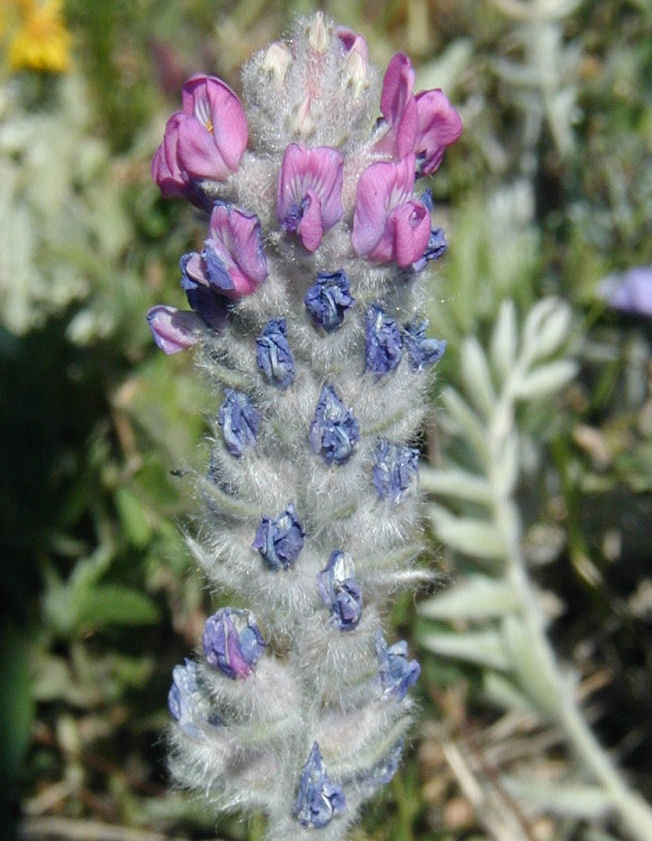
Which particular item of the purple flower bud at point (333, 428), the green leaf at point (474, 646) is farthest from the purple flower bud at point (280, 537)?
the green leaf at point (474, 646)

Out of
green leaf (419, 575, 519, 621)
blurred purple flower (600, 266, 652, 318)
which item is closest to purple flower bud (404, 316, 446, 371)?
green leaf (419, 575, 519, 621)

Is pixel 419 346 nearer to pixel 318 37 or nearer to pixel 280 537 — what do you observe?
pixel 280 537

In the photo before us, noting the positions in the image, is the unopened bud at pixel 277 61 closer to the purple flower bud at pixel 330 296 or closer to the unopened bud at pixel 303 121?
the unopened bud at pixel 303 121

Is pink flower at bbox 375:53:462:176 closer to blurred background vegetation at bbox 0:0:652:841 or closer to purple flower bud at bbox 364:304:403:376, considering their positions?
purple flower bud at bbox 364:304:403:376

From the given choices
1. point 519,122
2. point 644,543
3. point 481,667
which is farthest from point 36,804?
point 519,122

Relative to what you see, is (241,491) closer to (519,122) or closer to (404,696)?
(404,696)

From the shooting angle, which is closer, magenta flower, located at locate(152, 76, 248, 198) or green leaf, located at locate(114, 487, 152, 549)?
magenta flower, located at locate(152, 76, 248, 198)
